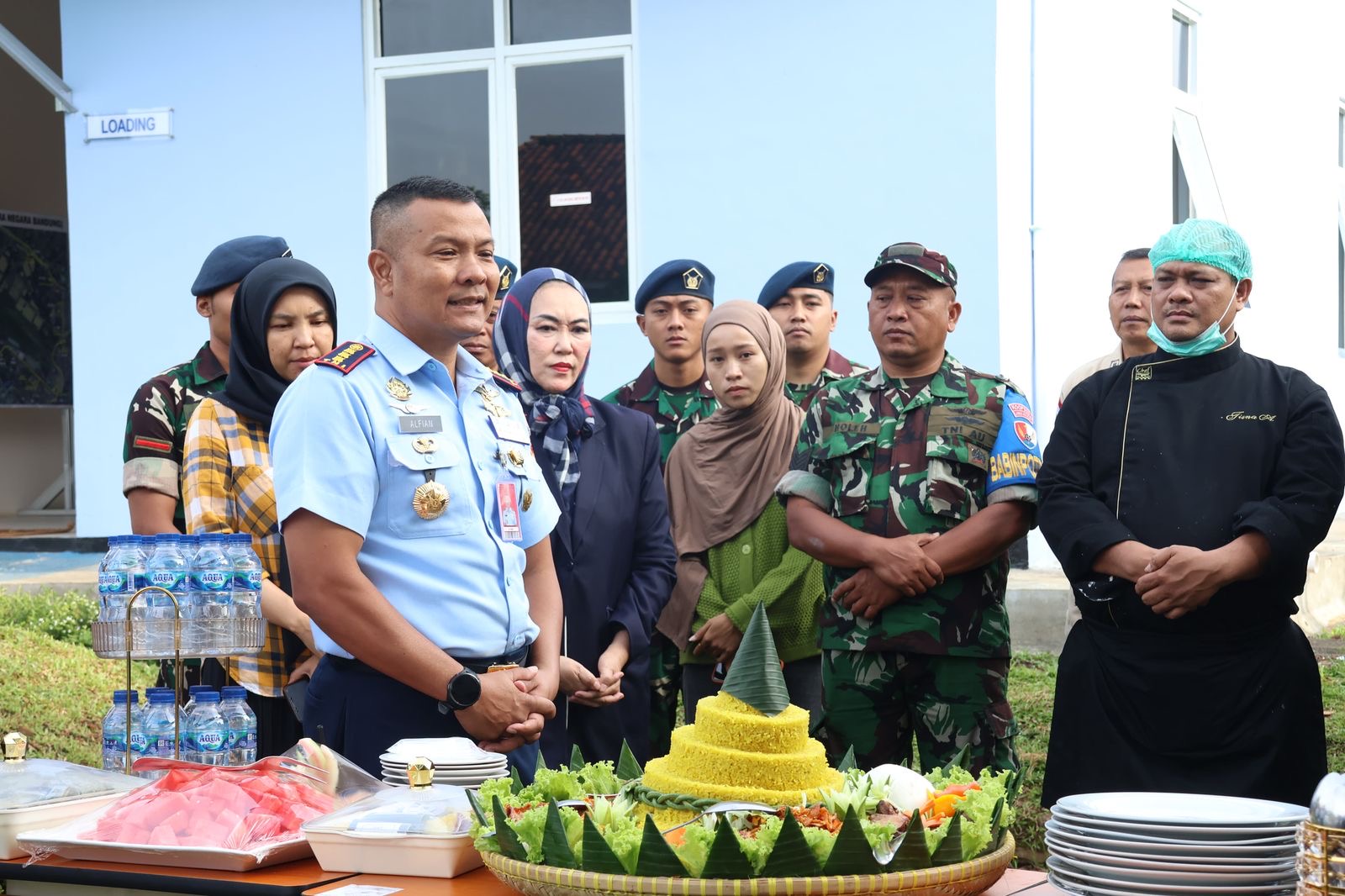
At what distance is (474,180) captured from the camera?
937cm

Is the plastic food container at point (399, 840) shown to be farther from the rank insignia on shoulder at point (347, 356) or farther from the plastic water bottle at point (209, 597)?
the rank insignia on shoulder at point (347, 356)

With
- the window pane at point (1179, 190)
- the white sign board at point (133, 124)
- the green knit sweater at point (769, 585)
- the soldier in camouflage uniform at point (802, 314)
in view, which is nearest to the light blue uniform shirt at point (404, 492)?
the green knit sweater at point (769, 585)

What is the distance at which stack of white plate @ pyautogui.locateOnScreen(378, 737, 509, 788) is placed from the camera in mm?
2537

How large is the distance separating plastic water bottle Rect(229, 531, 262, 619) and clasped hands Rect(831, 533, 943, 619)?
1741 mm

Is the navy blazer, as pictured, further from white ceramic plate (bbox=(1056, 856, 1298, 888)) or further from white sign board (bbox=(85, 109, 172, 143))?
white sign board (bbox=(85, 109, 172, 143))

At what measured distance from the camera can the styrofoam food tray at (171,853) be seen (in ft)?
7.60

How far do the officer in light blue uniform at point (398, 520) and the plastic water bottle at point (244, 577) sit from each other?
0.18 meters

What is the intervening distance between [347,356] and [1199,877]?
1915mm

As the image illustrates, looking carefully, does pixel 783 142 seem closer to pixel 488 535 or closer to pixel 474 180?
pixel 474 180

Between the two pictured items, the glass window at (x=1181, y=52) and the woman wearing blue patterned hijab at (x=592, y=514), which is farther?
the glass window at (x=1181, y=52)

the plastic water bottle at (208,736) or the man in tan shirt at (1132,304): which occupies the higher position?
the man in tan shirt at (1132,304)

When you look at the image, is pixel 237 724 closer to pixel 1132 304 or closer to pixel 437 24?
pixel 1132 304

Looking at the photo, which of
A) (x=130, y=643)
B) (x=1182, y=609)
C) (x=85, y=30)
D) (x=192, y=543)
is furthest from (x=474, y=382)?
(x=85, y=30)

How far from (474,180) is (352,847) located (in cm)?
746
